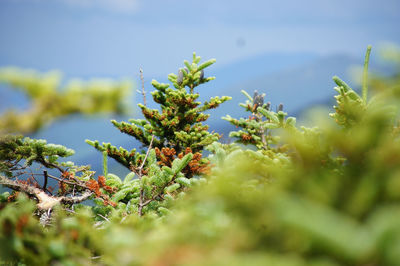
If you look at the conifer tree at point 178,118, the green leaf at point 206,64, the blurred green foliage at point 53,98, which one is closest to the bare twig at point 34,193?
the blurred green foliage at point 53,98

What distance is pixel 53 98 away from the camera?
56.5 inches

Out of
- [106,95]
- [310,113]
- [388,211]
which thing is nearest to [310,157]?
[310,113]

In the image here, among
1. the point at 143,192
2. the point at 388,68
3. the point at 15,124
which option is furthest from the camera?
the point at 143,192

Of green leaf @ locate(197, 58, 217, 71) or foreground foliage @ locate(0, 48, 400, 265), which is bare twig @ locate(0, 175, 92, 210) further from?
green leaf @ locate(197, 58, 217, 71)

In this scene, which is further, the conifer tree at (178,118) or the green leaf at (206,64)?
the green leaf at (206,64)

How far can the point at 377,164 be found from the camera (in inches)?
37.8

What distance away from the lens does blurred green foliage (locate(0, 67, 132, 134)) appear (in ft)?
4.58

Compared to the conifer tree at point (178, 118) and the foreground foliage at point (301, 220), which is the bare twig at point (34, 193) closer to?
the foreground foliage at point (301, 220)

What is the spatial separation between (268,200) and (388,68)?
2.70 ft

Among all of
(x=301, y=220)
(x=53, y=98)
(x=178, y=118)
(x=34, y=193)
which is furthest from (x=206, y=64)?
(x=301, y=220)

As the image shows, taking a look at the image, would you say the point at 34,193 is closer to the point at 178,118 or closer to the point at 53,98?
the point at 53,98

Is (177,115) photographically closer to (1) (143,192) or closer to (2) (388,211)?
(1) (143,192)

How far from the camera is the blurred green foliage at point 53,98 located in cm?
139

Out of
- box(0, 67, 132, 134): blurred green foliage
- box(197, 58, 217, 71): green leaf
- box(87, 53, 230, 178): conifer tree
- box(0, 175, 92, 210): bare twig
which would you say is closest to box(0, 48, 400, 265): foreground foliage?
box(0, 67, 132, 134): blurred green foliage
